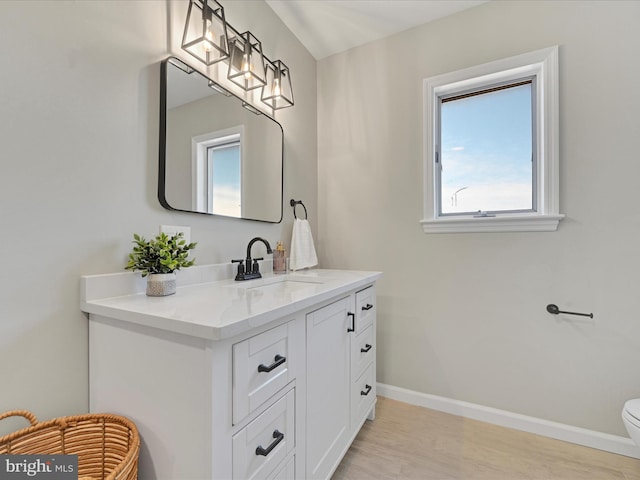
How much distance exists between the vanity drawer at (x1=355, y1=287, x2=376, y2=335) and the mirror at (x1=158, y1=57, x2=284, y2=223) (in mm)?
721

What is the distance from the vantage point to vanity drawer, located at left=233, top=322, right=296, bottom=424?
751 millimetres

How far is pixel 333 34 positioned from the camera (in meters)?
2.06

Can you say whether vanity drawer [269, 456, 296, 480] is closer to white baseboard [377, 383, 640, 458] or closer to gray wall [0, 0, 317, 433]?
gray wall [0, 0, 317, 433]

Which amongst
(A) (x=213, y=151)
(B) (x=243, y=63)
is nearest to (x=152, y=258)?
(A) (x=213, y=151)

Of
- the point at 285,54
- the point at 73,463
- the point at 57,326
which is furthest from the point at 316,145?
the point at 73,463

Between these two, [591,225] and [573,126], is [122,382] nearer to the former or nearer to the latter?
[591,225]

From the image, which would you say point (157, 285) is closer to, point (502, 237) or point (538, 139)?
point (502, 237)

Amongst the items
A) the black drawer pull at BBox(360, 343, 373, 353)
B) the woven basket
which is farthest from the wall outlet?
the black drawer pull at BBox(360, 343, 373, 353)

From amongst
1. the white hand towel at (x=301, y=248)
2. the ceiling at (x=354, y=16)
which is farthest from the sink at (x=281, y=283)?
the ceiling at (x=354, y=16)

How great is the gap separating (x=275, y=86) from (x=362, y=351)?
1.62 metres

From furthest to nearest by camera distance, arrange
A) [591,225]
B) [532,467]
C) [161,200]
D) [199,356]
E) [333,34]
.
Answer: [333,34] → [591,225] → [532,467] → [161,200] → [199,356]

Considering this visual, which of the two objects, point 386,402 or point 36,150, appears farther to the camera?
point 386,402

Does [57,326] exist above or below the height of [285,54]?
below

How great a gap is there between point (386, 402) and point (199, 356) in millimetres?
1685
